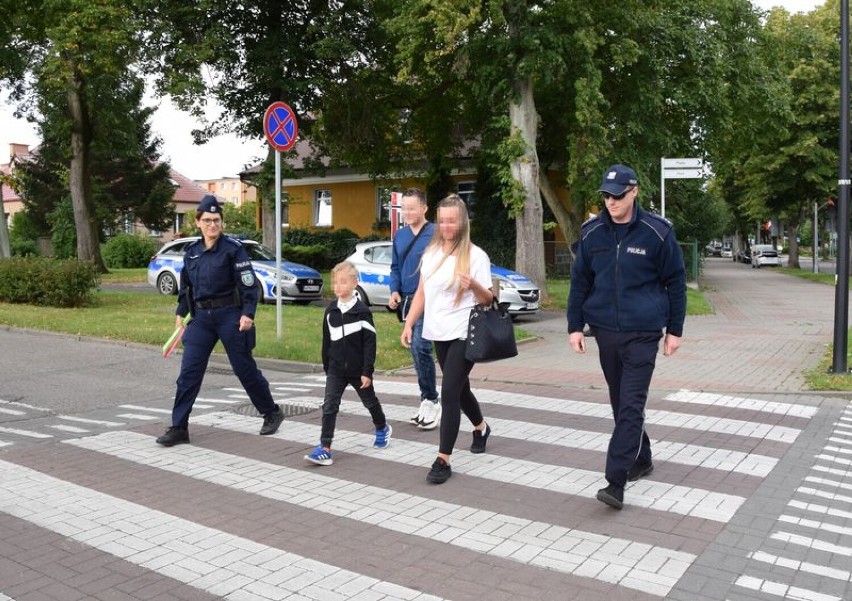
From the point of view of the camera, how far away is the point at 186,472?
595 centimetres

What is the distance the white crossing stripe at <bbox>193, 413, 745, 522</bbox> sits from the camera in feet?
16.8

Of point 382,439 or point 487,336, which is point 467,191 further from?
point 487,336

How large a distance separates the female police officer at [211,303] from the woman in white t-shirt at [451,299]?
5.67 ft

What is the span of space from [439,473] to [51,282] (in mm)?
13882

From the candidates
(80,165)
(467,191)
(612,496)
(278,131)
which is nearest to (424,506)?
(612,496)

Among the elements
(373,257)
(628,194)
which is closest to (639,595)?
(628,194)

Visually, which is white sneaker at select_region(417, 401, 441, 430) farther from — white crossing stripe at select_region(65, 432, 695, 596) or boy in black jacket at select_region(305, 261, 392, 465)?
white crossing stripe at select_region(65, 432, 695, 596)

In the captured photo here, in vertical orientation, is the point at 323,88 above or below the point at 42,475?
above

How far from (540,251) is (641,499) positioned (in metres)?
15.2

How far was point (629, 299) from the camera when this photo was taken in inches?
197

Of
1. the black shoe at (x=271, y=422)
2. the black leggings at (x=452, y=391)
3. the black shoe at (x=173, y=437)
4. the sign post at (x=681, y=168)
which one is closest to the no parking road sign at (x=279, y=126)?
the black shoe at (x=271, y=422)

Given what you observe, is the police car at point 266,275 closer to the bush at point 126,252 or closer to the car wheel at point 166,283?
the car wheel at point 166,283

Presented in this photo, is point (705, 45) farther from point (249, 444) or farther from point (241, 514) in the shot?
point (241, 514)

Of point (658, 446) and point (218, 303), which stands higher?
point (218, 303)
